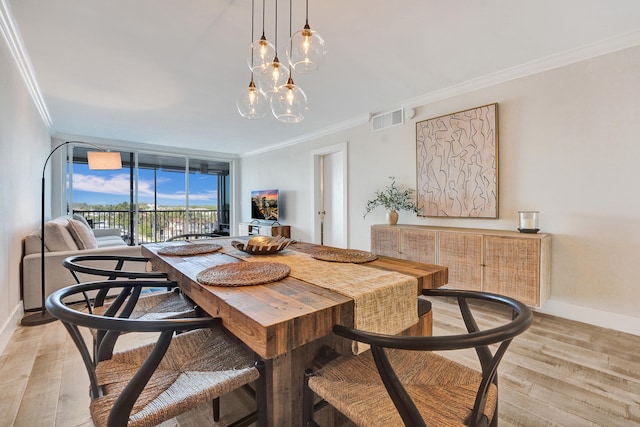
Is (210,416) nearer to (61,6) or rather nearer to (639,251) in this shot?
(61,6)

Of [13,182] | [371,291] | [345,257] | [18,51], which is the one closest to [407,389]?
[371,291]

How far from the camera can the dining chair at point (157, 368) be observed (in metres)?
0.77

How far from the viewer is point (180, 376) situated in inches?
39.0

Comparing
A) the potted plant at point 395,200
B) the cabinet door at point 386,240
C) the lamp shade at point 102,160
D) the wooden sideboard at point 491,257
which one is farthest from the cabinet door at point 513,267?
the lamp shade at point 102,160

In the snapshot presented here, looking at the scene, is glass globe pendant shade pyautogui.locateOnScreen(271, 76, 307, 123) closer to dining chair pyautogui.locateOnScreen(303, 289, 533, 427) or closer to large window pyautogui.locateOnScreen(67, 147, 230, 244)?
dining chair pyautogui.locateOnScreen(303, 289, 533, 427)

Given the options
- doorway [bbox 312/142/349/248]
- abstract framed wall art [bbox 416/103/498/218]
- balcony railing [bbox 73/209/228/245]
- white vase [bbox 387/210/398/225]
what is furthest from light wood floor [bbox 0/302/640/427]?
balcony railing [bbox 73/209/228/245]

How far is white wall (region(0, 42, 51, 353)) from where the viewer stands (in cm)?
219

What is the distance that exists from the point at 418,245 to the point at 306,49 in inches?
92.5

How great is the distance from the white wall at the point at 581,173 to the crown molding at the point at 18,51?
13.0ft

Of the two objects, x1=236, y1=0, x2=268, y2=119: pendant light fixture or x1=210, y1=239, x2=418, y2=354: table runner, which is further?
x1=236, y1=0, x2=268, y2=119: pendant light fixture

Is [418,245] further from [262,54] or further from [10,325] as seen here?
[10,325]

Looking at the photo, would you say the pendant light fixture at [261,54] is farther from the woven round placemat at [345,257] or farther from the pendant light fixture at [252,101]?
the woven round placemat at [345,257]

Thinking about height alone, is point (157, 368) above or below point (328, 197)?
below

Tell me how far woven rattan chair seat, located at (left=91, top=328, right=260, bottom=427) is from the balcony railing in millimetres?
5627
